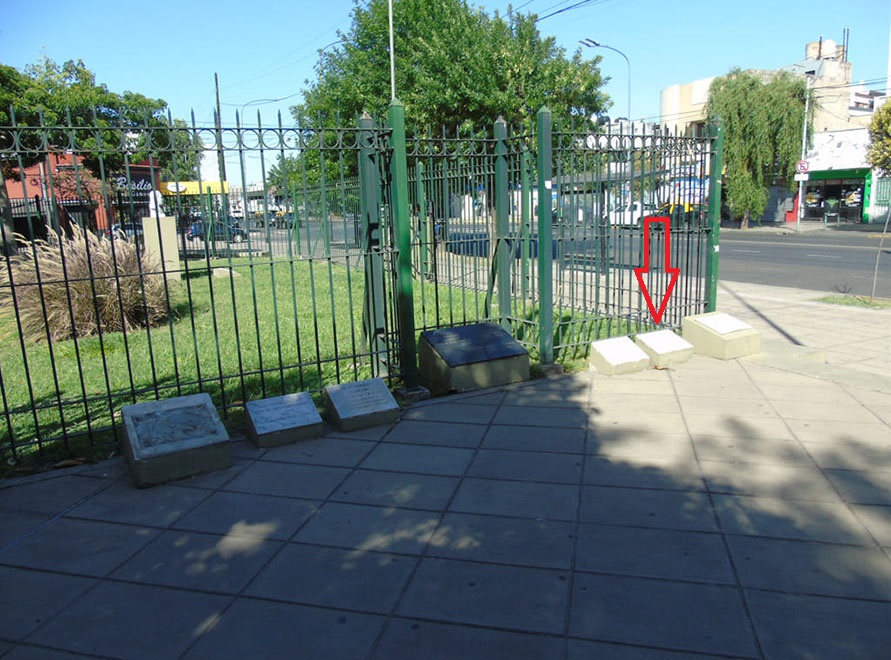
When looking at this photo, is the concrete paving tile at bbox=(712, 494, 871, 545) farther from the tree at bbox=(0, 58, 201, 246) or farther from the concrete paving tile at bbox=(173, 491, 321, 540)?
the tree at bbox=(0, 58, 201, 246)

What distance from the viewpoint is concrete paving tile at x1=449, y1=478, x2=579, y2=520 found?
3.78m

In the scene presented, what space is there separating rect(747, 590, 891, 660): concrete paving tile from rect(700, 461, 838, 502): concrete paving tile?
1.09 metres

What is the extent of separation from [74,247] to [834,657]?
1017cm

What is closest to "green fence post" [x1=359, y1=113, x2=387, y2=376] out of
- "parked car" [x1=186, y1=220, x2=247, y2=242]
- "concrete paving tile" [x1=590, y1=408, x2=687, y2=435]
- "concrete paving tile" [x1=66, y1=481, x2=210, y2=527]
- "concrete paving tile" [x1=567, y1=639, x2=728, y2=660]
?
"parked car" [x1=186, y1=220, x2=247, y2=242]

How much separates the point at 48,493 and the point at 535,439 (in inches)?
130

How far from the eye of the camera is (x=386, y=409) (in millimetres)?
5324

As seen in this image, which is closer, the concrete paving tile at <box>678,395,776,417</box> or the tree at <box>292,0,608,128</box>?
the concrete paving tile at <box>678,395,776,417</box>

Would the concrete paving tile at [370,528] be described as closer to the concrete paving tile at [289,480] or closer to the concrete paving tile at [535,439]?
the concrete paving tile at [289,480]

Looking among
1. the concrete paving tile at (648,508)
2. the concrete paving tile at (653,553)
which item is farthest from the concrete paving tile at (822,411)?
the concrete paving tile at (653,553)

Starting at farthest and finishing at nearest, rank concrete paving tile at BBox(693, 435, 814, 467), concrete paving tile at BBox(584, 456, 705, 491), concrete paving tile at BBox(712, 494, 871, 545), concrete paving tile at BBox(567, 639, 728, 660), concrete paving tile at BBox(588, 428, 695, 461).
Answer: concrete paving tile at BBox(588, 428, 695, 461), concrete paving tile at BBox(693, 435, 814, 467), concrete paving tile at BBox(584, 456, 705, 491), concrete paving tile at BBox(712, 494, 871, 545), concrete paving tile at BBox(567, 639, 728, 660)

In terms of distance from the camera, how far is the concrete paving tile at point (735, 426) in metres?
4.89

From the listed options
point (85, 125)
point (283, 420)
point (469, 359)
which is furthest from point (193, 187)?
point (469, 359)

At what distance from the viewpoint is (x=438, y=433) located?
5113 mm

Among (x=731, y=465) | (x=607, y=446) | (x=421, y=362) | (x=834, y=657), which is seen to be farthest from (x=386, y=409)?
(x=834, y=657)
